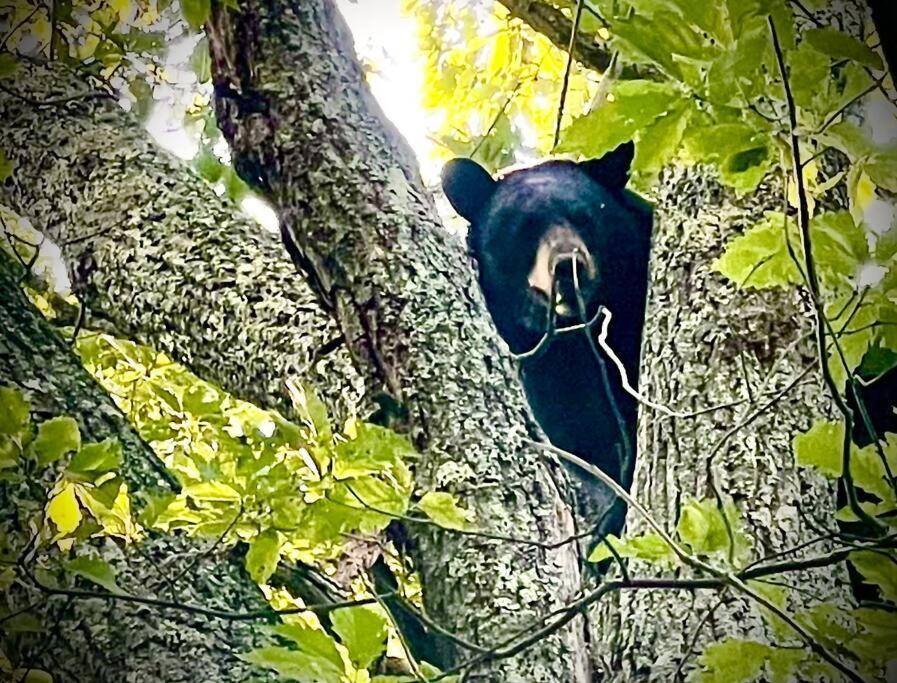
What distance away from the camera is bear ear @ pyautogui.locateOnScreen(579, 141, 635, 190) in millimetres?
1312

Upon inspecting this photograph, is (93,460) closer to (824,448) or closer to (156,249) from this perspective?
(156,249)

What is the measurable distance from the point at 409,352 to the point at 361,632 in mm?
308

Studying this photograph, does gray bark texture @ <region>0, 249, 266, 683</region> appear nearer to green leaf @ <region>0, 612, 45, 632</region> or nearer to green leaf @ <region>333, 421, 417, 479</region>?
green leaf @ <region>0, 612, 45, 632</region>

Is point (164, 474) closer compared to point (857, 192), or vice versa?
point (857, 192)

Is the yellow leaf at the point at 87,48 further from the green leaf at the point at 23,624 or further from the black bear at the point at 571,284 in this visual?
the green leaf at the point at 23,624

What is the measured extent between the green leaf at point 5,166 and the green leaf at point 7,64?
0.10 metres

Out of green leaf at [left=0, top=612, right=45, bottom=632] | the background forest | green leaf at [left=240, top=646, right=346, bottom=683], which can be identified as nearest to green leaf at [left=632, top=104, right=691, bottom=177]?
the background forest

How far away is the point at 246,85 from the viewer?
1.15 m

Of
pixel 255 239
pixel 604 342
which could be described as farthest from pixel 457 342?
pixel 255 239

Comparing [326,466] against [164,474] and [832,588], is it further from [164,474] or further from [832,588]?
[832,588]

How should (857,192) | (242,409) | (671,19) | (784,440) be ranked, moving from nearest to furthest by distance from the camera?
(671,19) → (857,192) → (784,440) → (242,409)

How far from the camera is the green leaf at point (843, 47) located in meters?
0.65

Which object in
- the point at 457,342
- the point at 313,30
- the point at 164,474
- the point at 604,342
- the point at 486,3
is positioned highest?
the point at 486,3

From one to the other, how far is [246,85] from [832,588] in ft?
2.47
